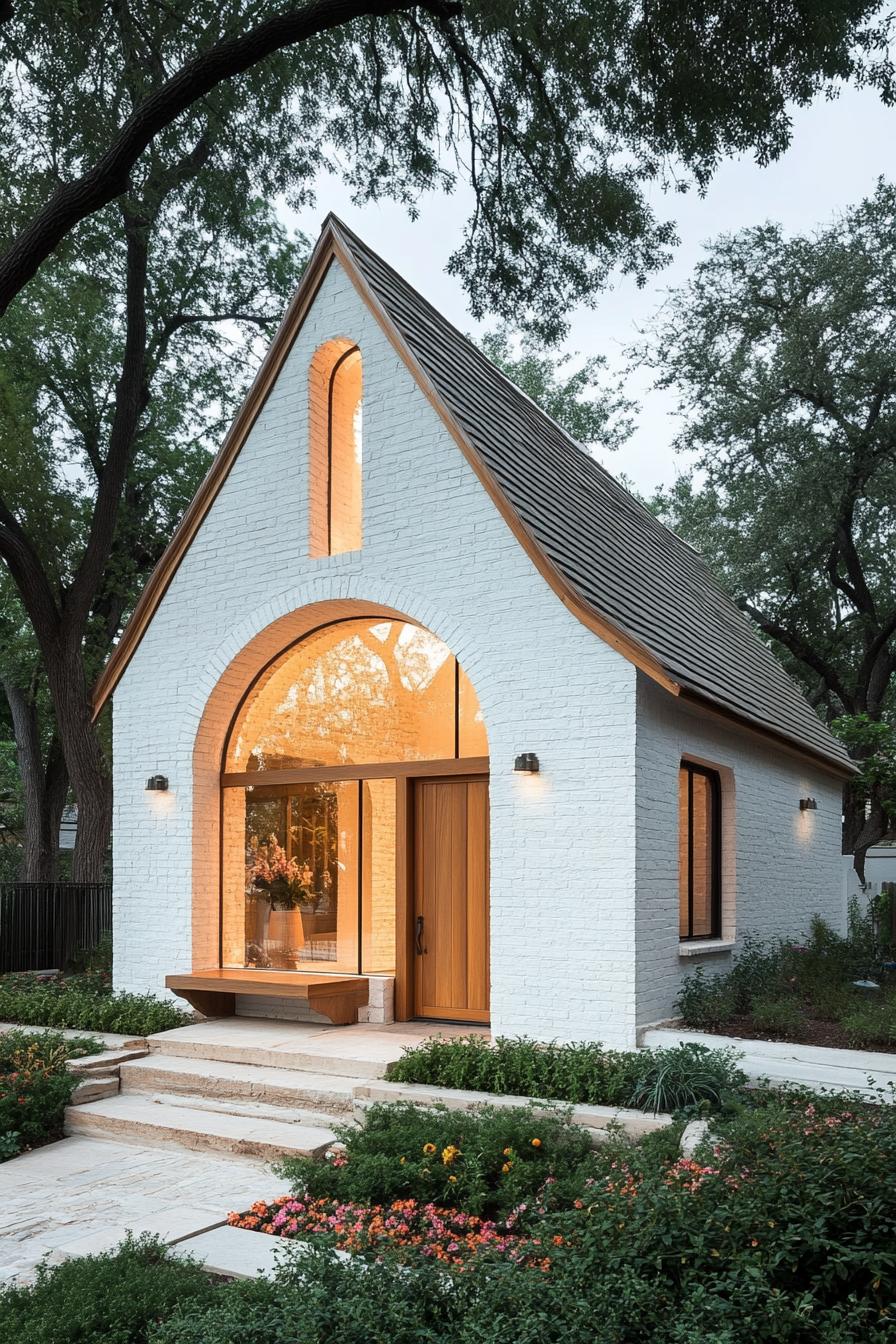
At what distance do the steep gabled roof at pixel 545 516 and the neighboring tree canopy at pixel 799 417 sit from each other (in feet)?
24.3

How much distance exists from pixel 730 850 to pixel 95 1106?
6.48 m

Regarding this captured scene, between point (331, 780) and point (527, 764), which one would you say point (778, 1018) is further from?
point (331, 780)

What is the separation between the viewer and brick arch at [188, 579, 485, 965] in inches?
441

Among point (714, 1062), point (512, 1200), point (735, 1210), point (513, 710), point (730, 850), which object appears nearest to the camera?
point (735, 1210)

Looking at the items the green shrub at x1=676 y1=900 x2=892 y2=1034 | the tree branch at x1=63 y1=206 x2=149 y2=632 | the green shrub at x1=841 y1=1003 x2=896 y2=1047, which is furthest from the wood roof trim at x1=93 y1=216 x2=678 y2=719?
the tree branch at x1=63 y1=206 x2=149 y2=632

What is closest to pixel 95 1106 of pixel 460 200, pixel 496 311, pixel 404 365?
pixel 404 365

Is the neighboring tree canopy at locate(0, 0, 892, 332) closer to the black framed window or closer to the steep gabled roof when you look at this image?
the steep gabled roof

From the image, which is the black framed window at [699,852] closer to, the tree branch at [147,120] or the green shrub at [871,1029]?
the green shrub at [871,1029]

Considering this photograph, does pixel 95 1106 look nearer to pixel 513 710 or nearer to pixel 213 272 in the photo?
pixel 513 710

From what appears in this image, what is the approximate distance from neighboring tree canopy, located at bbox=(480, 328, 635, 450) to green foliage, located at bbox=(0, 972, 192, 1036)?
2300 cm

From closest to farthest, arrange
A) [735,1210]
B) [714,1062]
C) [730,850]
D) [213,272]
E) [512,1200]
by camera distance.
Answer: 1. [735,1210]
2. [512,1200]
3. [714,1062]
4. [730,850]
5. [213,272]

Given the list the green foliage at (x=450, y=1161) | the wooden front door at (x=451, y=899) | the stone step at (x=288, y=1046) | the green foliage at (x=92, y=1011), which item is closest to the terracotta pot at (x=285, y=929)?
the stone step at (x=288, y=1046)

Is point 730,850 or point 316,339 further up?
point 316,339

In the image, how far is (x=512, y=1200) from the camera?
6191 mm
